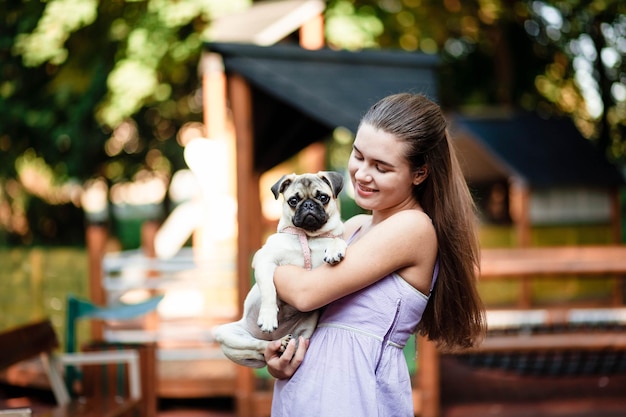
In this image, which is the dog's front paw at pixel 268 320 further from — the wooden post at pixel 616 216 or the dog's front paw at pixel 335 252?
the wooden post at pixel 616 216

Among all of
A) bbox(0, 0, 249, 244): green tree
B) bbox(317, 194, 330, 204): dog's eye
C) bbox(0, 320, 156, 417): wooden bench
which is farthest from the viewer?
bbox(0, 0, 249, 244): green tree

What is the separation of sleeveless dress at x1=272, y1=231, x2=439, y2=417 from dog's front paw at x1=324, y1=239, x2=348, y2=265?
0.14 metres

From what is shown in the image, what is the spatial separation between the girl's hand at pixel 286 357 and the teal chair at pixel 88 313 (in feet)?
10.7

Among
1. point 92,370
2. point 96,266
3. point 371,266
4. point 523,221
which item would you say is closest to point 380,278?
point 371,266

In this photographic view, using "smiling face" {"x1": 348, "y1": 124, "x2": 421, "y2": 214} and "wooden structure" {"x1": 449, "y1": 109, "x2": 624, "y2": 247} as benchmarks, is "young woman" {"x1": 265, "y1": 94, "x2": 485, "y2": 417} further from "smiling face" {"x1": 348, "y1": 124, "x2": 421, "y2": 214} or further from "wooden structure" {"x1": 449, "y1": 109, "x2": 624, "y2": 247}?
"wooden structure" {"x1": 449, "y1": 109, "x2": 624, "y2": 247}

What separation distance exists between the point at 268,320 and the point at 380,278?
0.37m

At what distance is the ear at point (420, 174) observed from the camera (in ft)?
8.17

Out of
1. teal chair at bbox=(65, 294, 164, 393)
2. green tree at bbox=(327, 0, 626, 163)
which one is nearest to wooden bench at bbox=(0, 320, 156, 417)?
teal chair at bbox=(65, 294, 164, 393)

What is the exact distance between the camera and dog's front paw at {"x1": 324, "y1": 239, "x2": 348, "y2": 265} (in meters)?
2.40

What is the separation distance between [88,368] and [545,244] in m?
8.83

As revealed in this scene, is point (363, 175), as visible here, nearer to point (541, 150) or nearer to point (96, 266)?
point (96, 266)

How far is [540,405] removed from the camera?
722 cm

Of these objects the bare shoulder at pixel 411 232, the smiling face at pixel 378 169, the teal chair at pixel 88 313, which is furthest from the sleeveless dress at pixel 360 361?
the teal chair at pixel 88 313

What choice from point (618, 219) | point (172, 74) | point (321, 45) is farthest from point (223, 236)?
point (618, 219)
